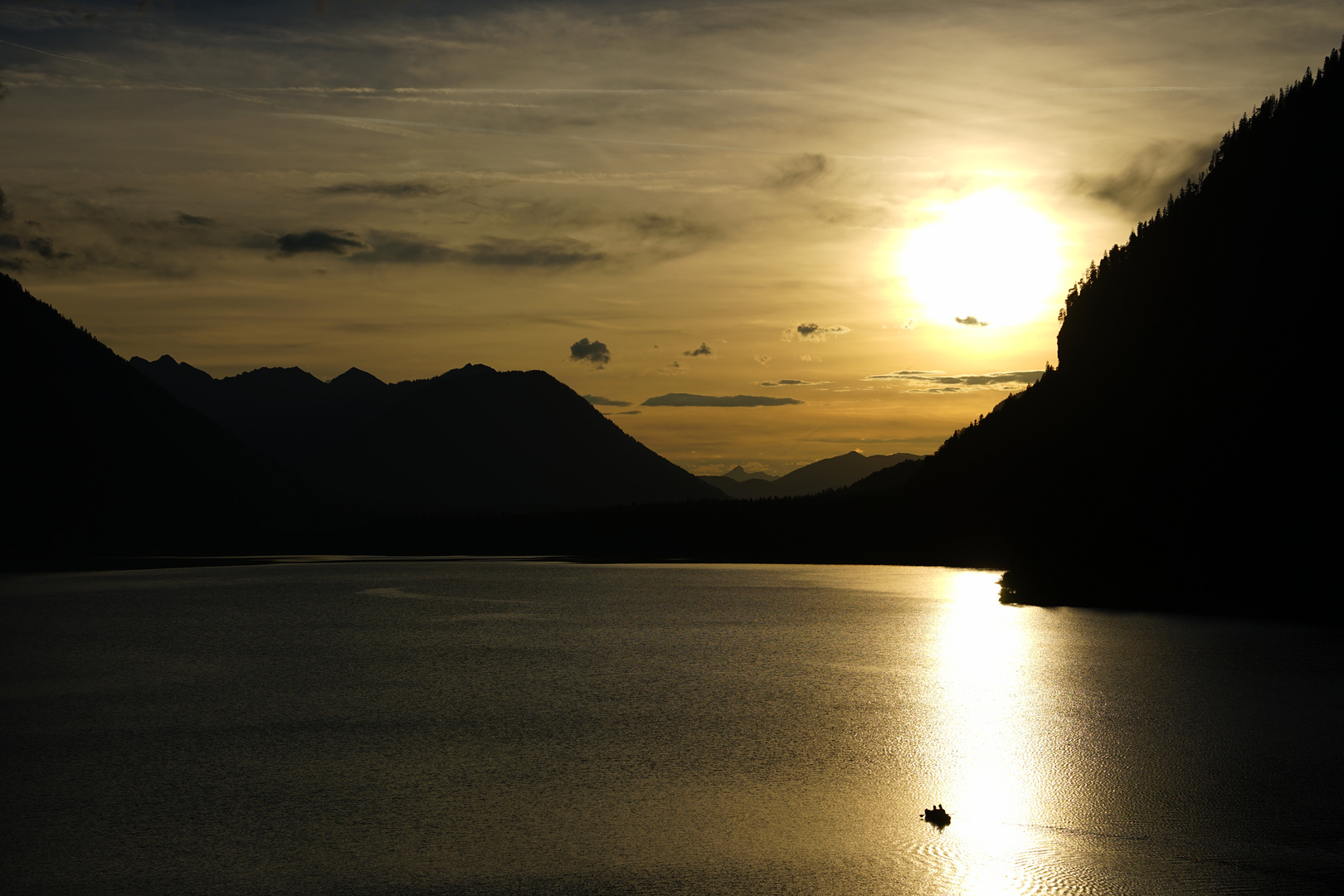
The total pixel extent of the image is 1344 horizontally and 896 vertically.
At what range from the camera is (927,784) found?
25.7 metres

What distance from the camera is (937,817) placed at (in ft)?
72.6

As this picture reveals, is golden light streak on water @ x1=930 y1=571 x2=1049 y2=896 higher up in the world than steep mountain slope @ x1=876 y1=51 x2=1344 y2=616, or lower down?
lower down

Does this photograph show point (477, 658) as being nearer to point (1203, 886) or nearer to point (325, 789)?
point (325, 789)

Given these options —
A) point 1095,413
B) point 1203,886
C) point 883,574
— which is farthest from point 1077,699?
point 883,574

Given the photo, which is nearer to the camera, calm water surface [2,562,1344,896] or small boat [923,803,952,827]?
calm water surface [2,562,1344,896]

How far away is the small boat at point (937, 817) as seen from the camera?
22.0m

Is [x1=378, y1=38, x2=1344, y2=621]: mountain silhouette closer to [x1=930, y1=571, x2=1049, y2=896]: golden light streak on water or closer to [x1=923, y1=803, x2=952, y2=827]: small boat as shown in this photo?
[x1=930, y1=571, x2=1049, y2=896]: golden light streak on water

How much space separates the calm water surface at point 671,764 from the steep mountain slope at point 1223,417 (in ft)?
103

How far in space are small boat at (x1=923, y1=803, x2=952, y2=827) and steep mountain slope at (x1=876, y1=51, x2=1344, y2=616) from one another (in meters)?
71.5

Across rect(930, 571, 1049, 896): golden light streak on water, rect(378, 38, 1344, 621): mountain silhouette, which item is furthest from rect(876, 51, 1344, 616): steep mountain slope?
rect(930, 571, 1049, 896): golden light streak on water

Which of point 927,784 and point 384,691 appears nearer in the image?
point 927,784

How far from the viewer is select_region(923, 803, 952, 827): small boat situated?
72.1 feet

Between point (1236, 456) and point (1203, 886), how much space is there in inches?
3499

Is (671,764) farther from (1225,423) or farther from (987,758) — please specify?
(1225,423)
